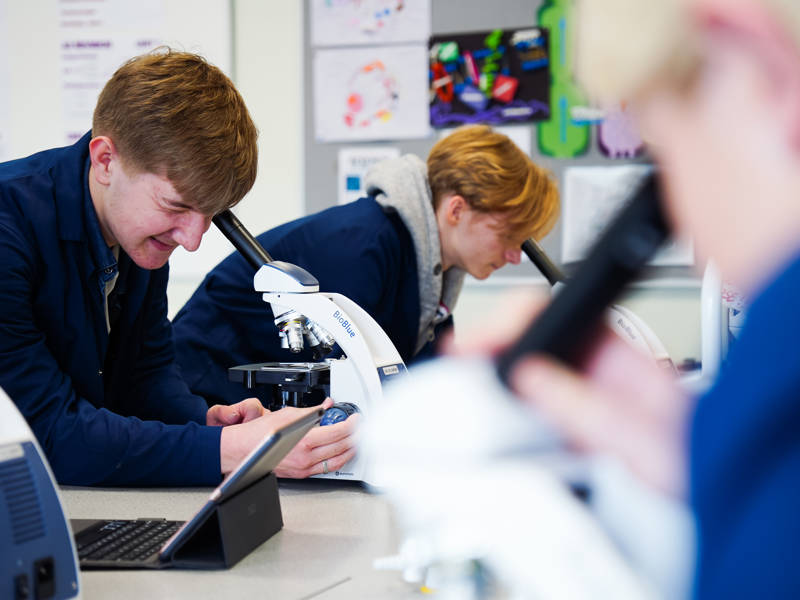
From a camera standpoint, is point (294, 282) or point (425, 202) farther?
point (425, 202)

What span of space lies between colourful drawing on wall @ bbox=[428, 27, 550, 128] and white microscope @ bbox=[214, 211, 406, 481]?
174 cm

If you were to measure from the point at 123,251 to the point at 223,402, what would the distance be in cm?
51

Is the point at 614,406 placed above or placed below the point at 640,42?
below

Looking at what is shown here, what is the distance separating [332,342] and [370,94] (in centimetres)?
188

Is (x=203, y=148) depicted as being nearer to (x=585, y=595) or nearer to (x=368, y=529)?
(x=368, y=529)

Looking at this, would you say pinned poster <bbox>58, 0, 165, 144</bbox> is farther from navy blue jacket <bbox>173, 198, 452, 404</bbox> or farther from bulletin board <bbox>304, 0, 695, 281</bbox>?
navy blue jacket <bbox>173, 198, 452, 404</bbox>

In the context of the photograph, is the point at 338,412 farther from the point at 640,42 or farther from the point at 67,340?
the point at 640,42

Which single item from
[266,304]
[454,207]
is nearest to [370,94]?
[454,207]

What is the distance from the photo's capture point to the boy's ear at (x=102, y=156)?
151cm

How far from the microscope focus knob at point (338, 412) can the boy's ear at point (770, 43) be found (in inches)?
48.6

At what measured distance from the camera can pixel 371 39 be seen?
322 cm

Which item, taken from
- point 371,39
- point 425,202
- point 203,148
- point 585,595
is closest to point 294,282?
point 203,148

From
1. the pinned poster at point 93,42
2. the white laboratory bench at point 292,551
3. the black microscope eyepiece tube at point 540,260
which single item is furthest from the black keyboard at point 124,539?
the pinned poster at point 93,42

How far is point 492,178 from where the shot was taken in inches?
90.5
